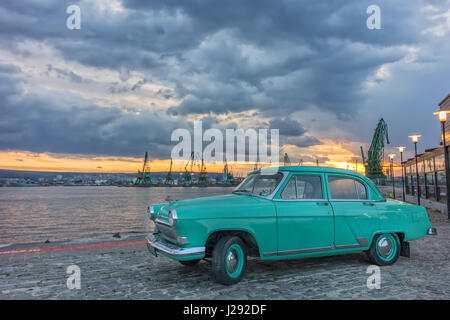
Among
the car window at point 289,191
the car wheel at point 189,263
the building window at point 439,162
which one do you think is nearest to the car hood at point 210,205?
the car window at point 289,191

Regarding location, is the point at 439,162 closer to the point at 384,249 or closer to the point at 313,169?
the point at 384,249

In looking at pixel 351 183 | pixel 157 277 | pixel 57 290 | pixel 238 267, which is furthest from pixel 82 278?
pixel 351 183

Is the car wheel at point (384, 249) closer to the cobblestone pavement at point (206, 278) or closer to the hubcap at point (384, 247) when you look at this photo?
the hubcap at point (384, 247)

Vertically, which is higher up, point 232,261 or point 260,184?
point 260,184

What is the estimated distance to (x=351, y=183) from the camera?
20.7 feet

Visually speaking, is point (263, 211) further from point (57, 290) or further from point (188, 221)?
point (57, 290)

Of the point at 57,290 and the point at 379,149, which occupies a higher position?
the point at 379,149

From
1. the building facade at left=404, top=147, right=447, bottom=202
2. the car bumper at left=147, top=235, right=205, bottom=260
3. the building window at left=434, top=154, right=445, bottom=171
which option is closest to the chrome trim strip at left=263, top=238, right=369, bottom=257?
the car bumper at left=147, top=235, right=205, bottom=260

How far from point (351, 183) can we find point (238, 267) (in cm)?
285

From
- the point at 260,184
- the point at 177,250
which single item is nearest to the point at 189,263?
the point at 177,250

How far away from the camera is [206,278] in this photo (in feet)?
17.8

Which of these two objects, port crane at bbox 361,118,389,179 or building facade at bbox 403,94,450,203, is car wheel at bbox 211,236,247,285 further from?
port crane at bbox 361,118,389,179

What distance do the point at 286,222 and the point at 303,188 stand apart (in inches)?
32.7

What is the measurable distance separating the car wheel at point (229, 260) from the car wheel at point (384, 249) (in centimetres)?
279
